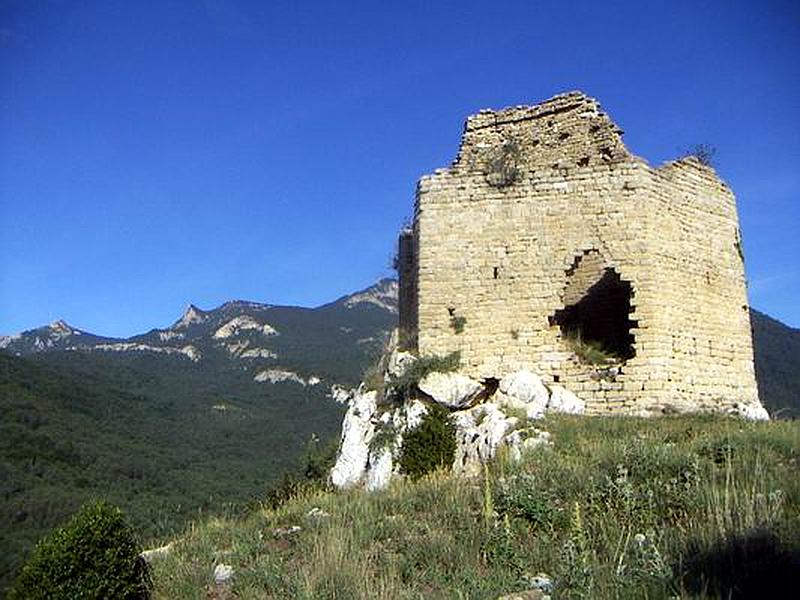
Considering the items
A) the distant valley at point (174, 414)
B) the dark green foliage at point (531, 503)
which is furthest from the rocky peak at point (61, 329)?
the dark green foliage at point (531, 503)

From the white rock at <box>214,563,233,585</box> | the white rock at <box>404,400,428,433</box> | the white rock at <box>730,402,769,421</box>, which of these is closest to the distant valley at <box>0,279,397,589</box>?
the white rock at <box>404,400,428,433</box>

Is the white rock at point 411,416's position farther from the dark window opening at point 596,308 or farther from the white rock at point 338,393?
the white rock at point 338,393

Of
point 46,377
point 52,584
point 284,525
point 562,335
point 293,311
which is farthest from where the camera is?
point 293,311

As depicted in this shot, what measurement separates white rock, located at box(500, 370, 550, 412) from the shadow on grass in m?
7.00

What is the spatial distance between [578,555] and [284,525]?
342 cm

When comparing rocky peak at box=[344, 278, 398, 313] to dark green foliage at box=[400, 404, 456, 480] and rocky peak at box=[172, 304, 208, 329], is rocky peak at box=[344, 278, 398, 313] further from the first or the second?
dark green foliage at box=[400, 404, 456, 480]

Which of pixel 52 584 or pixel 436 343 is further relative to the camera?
pixel 436 343

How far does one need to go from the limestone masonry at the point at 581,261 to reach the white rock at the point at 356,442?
1439mm

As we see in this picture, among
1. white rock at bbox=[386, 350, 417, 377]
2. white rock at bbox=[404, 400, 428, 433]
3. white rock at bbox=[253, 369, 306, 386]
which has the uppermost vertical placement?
white rock at bbox=[253, 369, 306, 386]

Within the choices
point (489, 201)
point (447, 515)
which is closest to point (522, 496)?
point (447, 515)

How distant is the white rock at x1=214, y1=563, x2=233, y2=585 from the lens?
18.0ft

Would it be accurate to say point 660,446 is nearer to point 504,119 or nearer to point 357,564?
point 357,564

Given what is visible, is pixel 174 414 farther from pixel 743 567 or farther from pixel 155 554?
pixel 743 567

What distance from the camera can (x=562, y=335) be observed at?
12.3m
